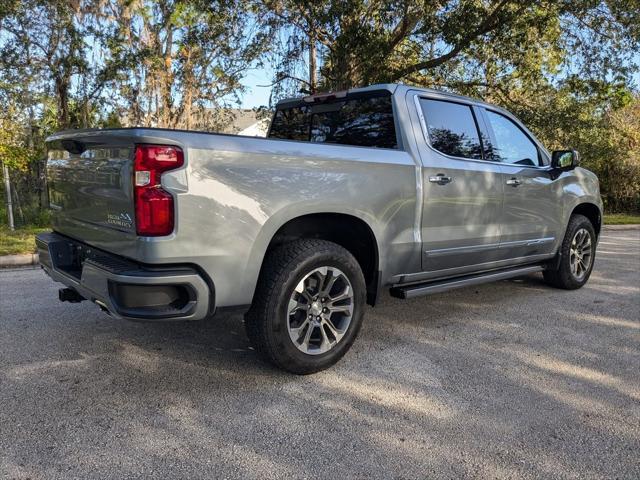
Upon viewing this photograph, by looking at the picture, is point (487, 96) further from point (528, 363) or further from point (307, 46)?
point (528, 363)

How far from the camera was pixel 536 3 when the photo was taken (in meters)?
10.3

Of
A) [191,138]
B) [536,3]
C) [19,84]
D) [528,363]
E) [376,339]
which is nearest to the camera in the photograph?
[191,138]

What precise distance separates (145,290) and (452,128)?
9.23 feet

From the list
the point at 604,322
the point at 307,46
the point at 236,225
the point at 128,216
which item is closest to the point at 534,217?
the point at 604,322

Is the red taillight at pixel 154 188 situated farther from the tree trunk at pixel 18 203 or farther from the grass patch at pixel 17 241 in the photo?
the tree trunk at pixel 18 203

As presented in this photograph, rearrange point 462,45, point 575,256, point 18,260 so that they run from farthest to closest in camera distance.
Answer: point 462,45
point 18,260
point 575,256

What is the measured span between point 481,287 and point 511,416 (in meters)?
3.14

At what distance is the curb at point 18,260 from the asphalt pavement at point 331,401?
253cm

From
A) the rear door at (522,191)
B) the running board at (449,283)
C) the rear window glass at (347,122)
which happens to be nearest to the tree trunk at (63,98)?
the rear window glass at (347,122)

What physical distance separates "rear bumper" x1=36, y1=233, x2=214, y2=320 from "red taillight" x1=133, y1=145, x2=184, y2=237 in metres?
0.23

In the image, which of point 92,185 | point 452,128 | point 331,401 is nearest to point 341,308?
point 331,401

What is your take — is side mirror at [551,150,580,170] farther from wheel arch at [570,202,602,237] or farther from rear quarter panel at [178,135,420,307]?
rear quarter panel at [178,135,420,307]

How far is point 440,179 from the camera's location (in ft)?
13.1

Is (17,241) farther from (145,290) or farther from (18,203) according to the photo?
(145,290)
